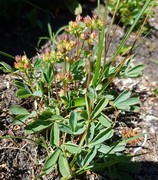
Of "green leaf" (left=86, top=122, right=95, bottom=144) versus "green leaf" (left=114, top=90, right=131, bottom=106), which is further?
"green leaf" (left=114, top=90, right=131, bottom=106)

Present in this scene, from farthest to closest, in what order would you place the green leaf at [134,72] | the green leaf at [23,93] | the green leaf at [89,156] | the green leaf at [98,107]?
the green leaf at [134,72], the green leaf at [23,93], the green leaf at [98,107], the green leaf at [89,156]

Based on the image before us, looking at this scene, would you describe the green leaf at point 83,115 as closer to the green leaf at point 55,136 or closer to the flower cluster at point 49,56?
the green leaf at point 55,136

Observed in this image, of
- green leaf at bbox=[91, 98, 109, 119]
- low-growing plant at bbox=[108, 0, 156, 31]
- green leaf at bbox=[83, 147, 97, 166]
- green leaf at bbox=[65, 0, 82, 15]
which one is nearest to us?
green leaf at bbox=[83, 147, 97, 166]

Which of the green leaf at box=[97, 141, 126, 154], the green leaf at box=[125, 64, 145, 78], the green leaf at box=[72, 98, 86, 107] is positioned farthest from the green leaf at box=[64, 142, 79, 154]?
the green leaf at box=[125, 64, 145, 78]

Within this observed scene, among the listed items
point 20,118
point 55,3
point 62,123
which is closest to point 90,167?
point 62,123

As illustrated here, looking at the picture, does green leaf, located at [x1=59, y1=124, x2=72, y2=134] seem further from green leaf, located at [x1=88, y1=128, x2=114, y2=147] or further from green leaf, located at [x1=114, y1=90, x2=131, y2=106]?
green leaf, located at [x1=114, y1=90, x2=131, y2=106]

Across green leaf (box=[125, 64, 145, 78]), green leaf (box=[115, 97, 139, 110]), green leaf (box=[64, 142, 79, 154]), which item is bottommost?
green leaf (box=[64, 142, 79, 154])

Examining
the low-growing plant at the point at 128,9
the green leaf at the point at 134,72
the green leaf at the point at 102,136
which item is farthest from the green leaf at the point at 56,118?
the low-growing plant at the point at 128,9

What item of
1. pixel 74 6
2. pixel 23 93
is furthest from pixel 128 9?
pixel 23 93

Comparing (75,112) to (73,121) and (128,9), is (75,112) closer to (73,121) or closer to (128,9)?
(73,121)
